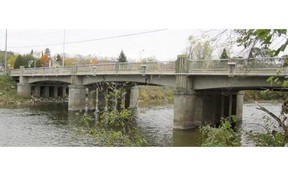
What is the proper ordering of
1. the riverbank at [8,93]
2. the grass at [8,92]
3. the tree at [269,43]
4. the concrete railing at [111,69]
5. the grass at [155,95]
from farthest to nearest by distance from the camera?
the grass at [155,95] < the grass at [8,92] < the riverbank at [8,93] < the concrete railing at [111,69] < the tree at [269,43]

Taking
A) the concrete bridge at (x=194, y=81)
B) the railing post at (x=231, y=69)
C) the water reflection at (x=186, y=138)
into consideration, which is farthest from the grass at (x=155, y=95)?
the railing post at (x=231, y=69)

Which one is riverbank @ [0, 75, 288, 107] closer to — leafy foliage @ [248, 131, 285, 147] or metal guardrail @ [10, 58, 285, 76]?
metal guardrail @ [10, 58, 285, 76]

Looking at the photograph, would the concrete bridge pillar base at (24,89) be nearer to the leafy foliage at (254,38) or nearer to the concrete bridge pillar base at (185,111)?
the concrete bridge pillar base at (185,111)

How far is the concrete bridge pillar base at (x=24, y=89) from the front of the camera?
49.5 metres

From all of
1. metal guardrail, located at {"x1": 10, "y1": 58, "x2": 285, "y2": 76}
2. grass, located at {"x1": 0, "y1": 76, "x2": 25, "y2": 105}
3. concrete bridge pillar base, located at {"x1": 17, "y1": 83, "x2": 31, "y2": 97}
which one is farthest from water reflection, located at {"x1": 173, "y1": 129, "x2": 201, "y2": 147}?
concrete bridge pillar base, located at {"x1": 17, "y1": 83, "x2": 31, "y2": 97}

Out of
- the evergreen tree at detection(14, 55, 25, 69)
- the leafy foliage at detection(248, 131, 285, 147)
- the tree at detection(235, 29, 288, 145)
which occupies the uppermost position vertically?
the evergreen tree at detection(14, 55, 25, 69)

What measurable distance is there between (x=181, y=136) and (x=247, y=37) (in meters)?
17.1

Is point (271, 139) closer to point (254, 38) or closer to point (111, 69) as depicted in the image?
point (254, 38)

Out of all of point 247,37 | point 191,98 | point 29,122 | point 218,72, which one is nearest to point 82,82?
point 29,122

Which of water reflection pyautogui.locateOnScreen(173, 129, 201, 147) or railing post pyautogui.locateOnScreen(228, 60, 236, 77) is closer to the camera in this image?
water reflection pyautogui.locateOnScreen(173, 129, 201, 147)

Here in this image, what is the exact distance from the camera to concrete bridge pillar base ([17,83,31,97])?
49513 millimetres

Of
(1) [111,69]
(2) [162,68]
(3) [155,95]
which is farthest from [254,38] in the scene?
(3) [155,95]

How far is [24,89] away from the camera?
49844mm

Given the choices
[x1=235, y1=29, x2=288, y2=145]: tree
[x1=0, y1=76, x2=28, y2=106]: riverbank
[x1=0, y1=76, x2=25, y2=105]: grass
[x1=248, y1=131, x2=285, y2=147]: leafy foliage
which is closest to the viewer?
[x1=235, y1=29, x2=288, y2=145]: tree
